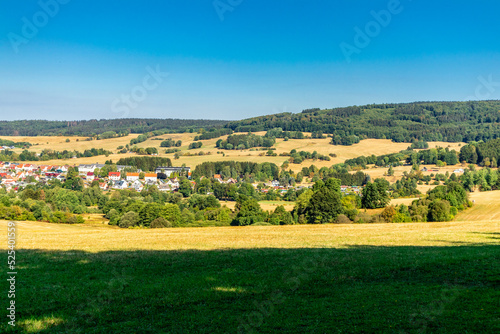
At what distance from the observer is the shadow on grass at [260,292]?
440 inches

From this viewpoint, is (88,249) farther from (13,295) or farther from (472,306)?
(472,306)

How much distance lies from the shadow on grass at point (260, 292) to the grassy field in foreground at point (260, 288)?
0.11 ft

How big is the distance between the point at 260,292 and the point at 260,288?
1.46 ft

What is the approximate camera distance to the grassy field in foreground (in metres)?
11.2

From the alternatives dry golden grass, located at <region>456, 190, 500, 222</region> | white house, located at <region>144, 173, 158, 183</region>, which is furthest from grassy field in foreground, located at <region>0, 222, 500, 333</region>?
white house, located at <region>144, 173, 158, 183</region>

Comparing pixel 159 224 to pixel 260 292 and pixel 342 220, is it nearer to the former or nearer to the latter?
pixel 342 220

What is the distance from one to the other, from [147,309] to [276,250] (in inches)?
478

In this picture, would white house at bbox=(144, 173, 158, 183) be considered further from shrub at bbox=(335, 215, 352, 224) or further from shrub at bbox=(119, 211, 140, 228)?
shrub at bbox=(335, 215, 352, 224)

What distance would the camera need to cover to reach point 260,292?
14.8 metres

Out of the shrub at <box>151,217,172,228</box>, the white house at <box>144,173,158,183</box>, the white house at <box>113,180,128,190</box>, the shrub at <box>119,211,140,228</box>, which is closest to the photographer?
the shrub at <box>151,217,172,228</box>

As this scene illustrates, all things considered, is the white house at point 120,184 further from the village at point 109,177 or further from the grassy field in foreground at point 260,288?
the grassy field in foreground at point 260,288

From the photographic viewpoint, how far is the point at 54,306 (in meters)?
13.1

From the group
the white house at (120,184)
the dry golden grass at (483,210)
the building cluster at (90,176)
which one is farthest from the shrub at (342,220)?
the white house at (120,184)

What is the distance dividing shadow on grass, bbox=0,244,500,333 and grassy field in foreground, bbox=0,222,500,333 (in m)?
0.03
